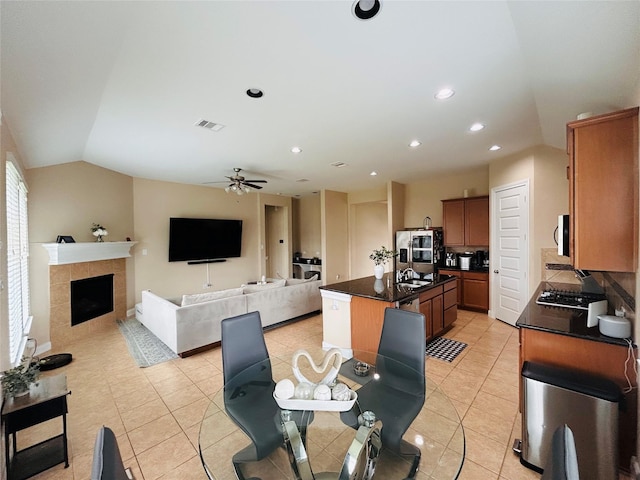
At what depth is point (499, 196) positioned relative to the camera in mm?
4711

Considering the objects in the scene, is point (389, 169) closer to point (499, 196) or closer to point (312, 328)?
point (499, 196)

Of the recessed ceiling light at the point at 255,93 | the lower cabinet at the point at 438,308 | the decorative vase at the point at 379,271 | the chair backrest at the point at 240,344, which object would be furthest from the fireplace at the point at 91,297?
the lower cabinet at the point at 438,308

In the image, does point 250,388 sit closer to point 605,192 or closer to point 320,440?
point 320,440

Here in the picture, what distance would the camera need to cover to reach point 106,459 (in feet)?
2.82

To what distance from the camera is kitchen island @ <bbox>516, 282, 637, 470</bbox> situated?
1.69 m

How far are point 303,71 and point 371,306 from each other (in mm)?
2502

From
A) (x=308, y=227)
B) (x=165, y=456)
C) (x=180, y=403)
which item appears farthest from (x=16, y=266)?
(x=308, y=227)

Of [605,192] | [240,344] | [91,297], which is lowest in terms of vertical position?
[91,297]

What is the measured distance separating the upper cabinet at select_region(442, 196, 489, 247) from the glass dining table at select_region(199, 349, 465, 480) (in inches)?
171

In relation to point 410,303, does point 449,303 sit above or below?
below

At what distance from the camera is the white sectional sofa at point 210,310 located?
11.5 feet

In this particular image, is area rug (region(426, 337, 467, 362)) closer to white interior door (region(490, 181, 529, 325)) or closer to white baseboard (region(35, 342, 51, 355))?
white interior door (region(490, 181, 529, 325))

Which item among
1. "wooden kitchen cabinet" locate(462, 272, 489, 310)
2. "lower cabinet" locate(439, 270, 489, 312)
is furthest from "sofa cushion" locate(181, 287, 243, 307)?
"wooden kitchen cabinet" locate(462, 272, 489, 310)

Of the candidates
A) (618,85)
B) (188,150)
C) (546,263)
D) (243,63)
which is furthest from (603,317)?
(188,150)
